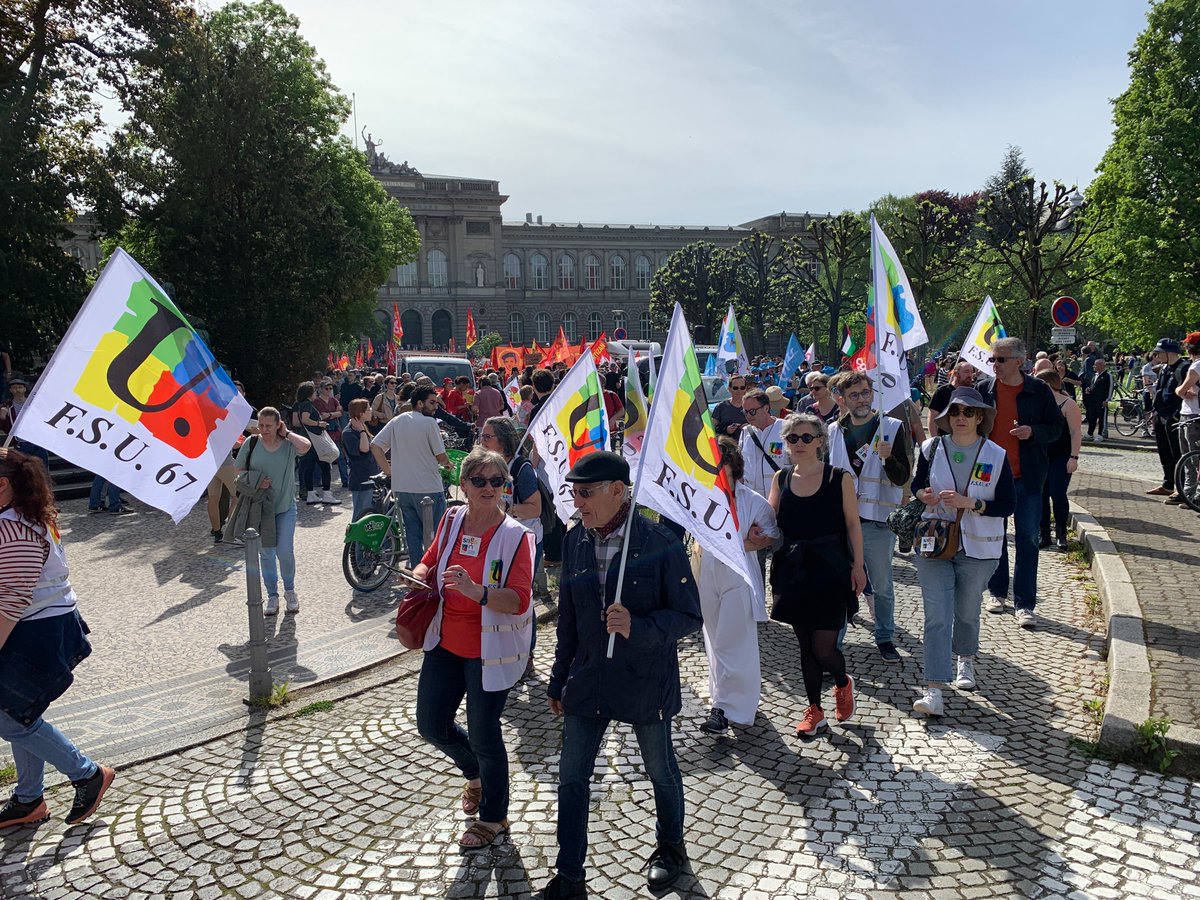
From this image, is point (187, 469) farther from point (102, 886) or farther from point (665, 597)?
point (665, 597)

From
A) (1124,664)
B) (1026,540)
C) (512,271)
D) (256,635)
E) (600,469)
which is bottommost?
(1124,664)

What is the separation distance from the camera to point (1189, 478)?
419 inches

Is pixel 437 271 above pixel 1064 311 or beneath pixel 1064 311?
above

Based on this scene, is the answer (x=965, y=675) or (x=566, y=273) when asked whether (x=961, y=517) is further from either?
(x=566, y=273)

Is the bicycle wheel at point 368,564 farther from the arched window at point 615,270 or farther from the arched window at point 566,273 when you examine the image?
the arched window at point 615,270

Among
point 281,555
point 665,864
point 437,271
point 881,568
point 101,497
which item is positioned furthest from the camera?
point 437,271

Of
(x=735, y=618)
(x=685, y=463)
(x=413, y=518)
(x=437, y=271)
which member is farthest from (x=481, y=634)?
(x=437, y=271)

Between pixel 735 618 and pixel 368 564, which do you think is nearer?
pixel 735 618

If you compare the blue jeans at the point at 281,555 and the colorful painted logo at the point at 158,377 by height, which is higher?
the colorful painted logo at the point at 158,377

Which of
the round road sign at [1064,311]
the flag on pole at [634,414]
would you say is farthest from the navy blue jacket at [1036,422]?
the round road sign at [1064,311]

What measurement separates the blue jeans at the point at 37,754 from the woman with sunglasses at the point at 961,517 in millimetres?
4487

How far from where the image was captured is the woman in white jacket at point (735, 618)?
493cm

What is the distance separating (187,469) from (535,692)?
2679 millimetres

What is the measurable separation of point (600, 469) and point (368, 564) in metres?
5.58
